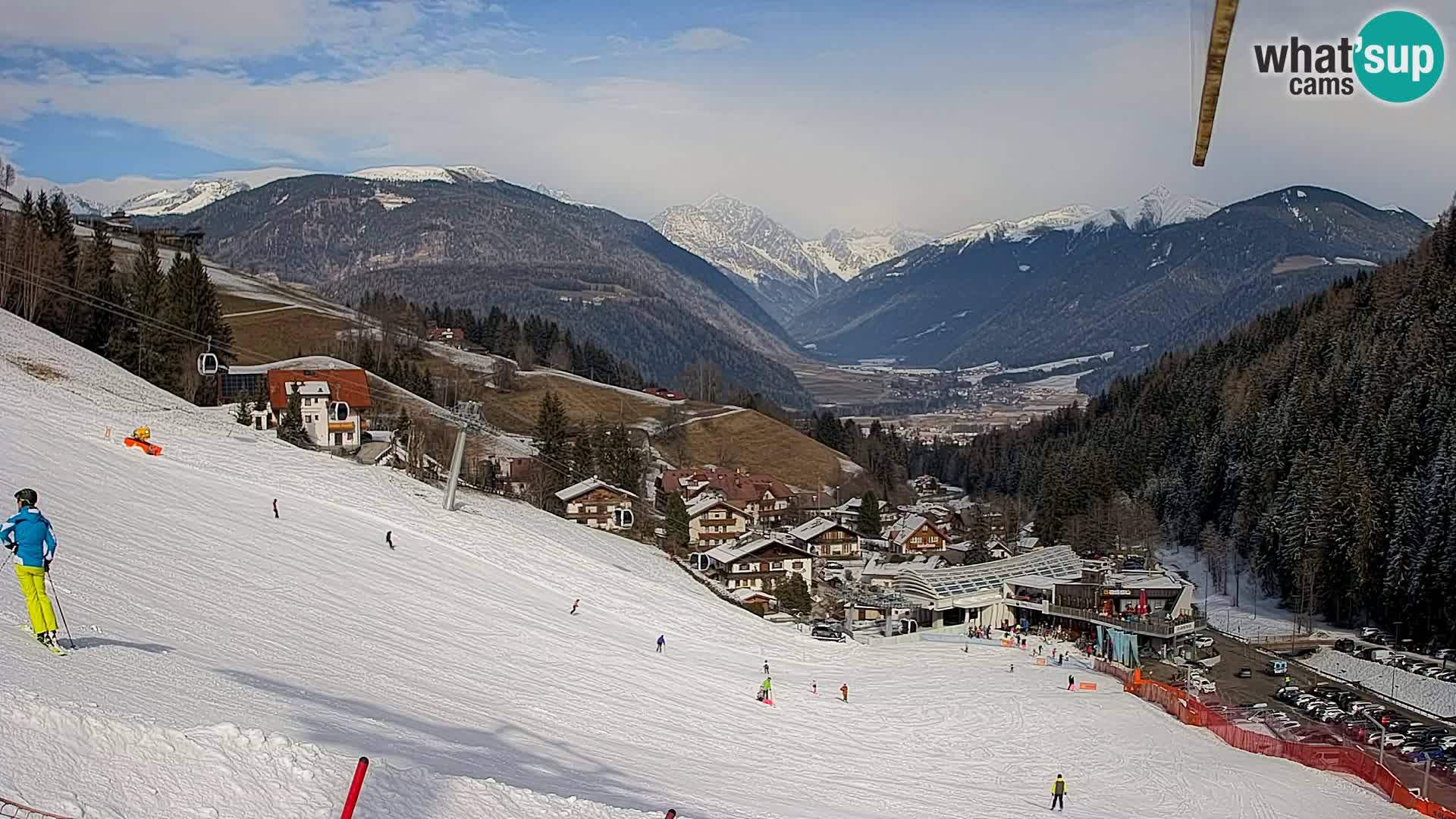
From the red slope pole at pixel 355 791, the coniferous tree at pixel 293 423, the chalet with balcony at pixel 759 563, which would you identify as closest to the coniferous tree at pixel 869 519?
the chalet with balcony at pixel 759 563

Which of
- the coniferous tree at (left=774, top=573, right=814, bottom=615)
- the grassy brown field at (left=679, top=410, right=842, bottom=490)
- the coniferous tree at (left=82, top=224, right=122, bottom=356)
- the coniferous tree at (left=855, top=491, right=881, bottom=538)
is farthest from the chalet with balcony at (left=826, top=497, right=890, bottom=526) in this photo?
the coniferous tree at (left=82, top=224, right=122, bottom=356)

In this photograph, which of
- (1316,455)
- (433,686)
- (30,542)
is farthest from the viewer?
(1316,455)

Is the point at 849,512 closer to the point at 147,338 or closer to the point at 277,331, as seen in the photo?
the point at 147,338

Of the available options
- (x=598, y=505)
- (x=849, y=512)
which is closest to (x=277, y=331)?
(x=849, y=512)

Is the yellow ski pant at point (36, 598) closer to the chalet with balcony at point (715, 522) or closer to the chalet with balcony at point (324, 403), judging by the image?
the chalet with balcony at point (324, 403)

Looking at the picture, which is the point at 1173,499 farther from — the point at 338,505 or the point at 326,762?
the point at 326,762

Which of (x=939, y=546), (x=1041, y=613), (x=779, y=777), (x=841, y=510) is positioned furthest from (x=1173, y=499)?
(x=779, y=777)

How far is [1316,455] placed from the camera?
232 feet

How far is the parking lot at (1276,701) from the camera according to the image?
30.9m

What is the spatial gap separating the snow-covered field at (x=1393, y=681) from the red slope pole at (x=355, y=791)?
4191 cm

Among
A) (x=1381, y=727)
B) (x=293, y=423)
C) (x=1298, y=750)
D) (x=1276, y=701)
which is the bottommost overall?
(x=1276, y=701)

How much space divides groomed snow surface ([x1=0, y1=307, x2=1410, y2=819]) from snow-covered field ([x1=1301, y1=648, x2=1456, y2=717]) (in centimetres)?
1161

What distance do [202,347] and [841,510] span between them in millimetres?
56735

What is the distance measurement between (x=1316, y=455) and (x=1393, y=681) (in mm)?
28524
